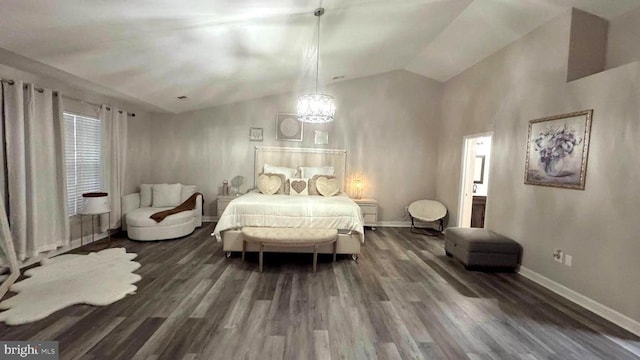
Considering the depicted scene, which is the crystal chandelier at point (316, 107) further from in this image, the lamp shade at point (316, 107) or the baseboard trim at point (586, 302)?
the baseboard trim at point (586, 302)

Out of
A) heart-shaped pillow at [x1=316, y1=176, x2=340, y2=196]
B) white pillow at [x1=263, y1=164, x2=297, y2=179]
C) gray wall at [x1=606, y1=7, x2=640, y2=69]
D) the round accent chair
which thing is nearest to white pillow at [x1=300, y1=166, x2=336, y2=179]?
white pillow at [x1=263, y1=164, x2=297, y2=179]

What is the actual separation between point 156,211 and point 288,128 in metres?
2.81

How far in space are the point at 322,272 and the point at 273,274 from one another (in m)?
0.59

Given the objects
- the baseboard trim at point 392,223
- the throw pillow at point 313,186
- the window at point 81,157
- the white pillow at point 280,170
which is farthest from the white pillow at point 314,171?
the window at point 81,157

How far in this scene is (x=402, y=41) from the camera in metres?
→ 4.06

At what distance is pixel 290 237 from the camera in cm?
333

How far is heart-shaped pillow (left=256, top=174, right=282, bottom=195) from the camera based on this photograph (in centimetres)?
484

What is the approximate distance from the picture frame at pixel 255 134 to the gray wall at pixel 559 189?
3921 mm

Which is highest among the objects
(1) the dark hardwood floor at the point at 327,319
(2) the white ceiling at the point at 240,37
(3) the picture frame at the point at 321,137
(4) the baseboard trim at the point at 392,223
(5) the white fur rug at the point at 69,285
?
(2) the white ceiling at the point at 240,37

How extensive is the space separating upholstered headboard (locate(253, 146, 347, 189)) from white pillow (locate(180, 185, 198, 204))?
116 cm

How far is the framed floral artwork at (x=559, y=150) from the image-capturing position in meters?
2.82

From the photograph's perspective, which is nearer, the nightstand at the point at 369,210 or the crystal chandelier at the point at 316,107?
the crystal chandelier at the point at 316,107

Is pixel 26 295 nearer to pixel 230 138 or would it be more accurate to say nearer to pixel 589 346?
pixel 230 138

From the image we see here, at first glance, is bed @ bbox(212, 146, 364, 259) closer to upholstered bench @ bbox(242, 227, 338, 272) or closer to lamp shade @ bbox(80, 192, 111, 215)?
upholstered bench @ bbox(242, 227, 338, 272)
